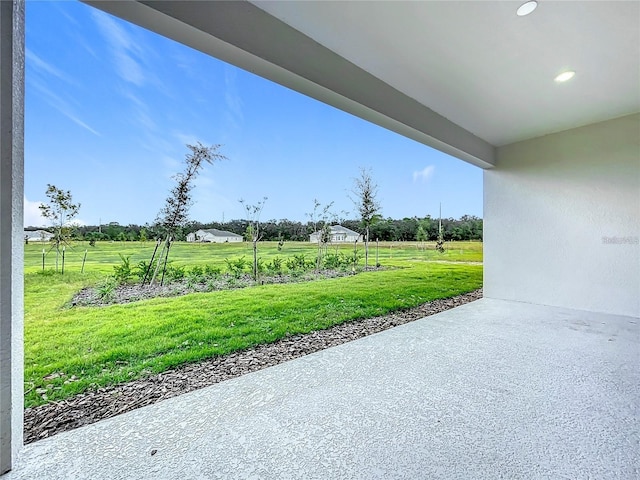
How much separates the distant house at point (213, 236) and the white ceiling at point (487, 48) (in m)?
1.82

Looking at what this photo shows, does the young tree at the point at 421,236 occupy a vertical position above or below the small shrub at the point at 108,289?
above

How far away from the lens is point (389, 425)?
1.68 metres

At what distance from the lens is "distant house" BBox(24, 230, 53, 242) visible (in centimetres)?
185

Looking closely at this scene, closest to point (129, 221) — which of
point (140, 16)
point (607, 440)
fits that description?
point (140, 16)

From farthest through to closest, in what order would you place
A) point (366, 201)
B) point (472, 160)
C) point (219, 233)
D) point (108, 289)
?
point (472, 160), point (366, 201), point (219, 233), point (108, 289)

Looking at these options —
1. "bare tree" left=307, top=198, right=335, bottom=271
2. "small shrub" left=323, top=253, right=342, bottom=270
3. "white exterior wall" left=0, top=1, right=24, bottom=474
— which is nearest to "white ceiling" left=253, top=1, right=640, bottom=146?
"white exterior wall" left=0, top=1, right=24, bottom=474

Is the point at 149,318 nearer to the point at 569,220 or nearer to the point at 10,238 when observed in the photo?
the point at 10,238

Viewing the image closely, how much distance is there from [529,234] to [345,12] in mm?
4218

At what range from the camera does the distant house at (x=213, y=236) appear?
272 cm

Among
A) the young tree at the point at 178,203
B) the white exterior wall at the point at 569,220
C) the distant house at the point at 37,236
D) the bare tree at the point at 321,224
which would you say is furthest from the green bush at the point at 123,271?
the white exterior wall at the point at 569,220

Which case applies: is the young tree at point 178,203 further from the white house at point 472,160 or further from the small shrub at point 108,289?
the white house at point 472,160

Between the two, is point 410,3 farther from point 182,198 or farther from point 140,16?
point 182,198

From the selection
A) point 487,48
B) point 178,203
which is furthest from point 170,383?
point 487,48

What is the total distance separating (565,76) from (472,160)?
5.69ft
